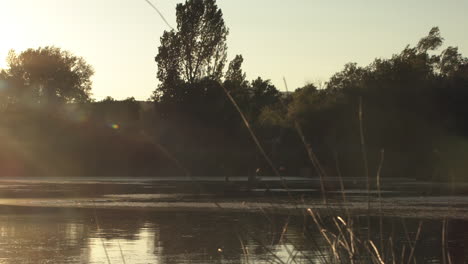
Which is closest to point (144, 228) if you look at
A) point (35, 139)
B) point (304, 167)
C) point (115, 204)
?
point (115, 204)

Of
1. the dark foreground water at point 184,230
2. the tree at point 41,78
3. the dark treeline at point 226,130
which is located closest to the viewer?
the dark foreground water at point 184,230

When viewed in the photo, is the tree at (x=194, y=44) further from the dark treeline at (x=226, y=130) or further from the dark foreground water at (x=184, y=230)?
the dark foreground water at (x=184, y=230)

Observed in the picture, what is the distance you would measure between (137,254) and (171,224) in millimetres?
6354

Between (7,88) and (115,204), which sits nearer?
(115,204)

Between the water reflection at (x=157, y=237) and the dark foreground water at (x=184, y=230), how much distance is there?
2 cm

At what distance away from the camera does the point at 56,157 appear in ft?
225

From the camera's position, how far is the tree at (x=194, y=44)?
75875 millimetres

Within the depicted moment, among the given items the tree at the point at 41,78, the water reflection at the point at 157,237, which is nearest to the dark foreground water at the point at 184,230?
the water reflection at the point at 157,237

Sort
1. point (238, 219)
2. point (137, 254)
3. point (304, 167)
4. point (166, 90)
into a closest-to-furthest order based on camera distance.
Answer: point (137, 254), point (238, 219), point (304, 167), point (166, 90)

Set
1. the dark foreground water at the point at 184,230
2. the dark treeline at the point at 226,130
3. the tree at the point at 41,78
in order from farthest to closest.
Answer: the tree at the point at 41,78 < the dark treeline at the point at 226,130 < the dark foreground water at the point at 184,230

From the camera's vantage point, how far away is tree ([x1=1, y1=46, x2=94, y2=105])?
404 feet

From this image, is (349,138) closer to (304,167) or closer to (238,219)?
(304,167)

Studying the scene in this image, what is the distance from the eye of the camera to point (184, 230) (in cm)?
1969

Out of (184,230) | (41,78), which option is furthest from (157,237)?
(41,78)
